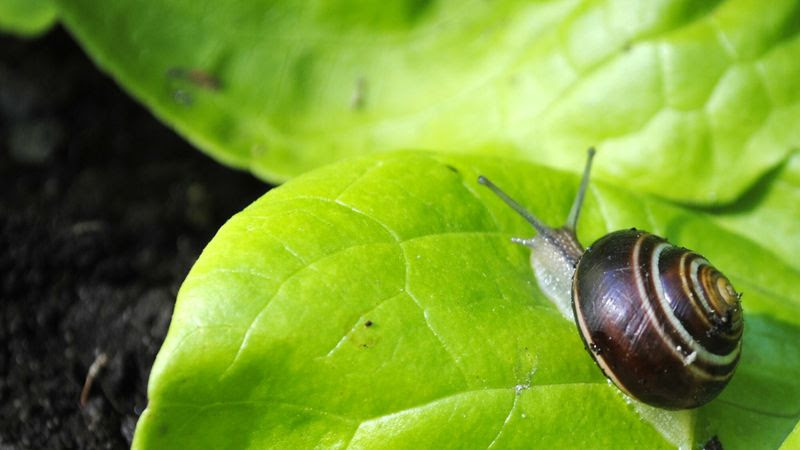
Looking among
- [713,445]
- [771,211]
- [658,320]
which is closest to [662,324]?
[658,320]

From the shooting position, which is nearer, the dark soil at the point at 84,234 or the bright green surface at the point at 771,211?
the dark soil at the point at 84,234

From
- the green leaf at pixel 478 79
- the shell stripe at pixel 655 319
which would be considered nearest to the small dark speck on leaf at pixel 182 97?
Result: the green leaf at pixel 478 79

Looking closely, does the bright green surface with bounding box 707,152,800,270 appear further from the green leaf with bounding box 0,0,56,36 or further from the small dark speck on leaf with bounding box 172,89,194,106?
the green leaf with bounding box 0,0,56,36

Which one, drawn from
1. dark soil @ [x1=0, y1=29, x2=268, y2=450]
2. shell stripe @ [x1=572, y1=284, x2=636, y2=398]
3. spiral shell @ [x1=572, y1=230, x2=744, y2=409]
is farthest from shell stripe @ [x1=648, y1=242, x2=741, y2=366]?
dark soil @ [x1=0, y1=29, x2=268, y2=450]

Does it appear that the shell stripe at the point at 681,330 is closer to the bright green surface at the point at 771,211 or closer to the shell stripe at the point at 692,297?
the shell stripe at the point at 692,297

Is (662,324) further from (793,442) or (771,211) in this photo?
→ (771,211)

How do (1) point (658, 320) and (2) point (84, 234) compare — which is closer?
(1) point (658, 320)
